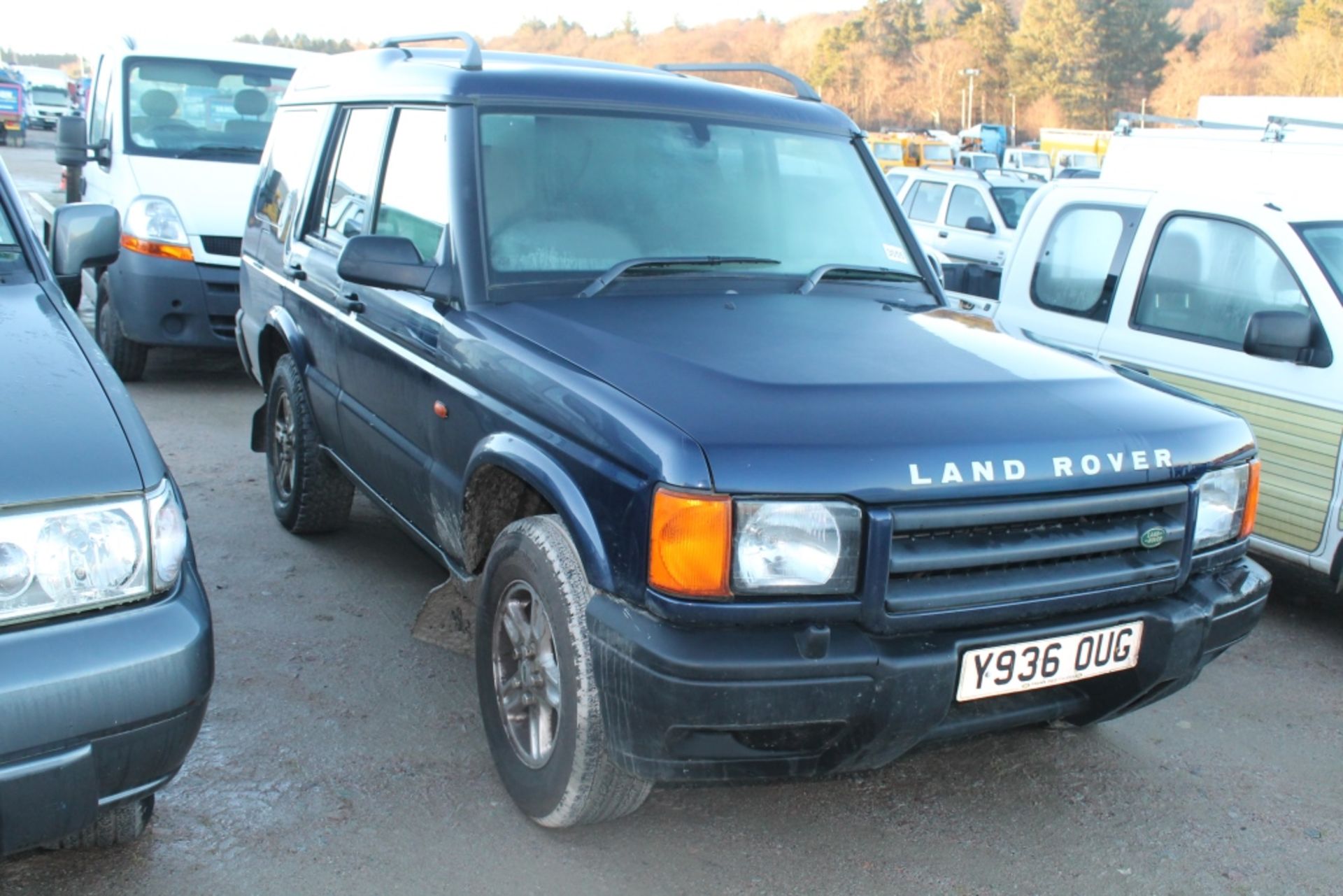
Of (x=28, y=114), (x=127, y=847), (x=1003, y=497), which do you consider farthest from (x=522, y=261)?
(x=28, y=114)

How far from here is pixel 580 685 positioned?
272 cm

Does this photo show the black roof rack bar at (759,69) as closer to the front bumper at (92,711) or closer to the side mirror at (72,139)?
the front bumper at (92,711)

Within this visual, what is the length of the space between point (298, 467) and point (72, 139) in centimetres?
407

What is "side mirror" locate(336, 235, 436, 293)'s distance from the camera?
11.3 ft

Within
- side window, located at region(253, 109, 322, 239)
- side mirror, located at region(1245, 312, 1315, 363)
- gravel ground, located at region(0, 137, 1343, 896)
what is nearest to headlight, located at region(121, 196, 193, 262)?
side window, located at region(253, 109, 322, 239)

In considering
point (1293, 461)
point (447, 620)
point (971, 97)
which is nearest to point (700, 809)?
point (447, 620)

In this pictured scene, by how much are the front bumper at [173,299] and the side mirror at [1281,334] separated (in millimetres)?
5933

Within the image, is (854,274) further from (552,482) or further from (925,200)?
(925,200)

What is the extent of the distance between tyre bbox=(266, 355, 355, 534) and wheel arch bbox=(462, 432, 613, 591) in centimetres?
177

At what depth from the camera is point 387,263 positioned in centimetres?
345

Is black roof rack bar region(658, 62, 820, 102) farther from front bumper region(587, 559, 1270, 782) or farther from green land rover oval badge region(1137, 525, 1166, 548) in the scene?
front bumper region(587, 559, 1270, 782)

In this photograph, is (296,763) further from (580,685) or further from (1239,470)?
(1239,470)

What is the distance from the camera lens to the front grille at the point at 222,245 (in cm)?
780

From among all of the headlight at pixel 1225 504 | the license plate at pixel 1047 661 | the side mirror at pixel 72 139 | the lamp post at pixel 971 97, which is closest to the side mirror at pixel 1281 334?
the headlight at pixel 1225 504
